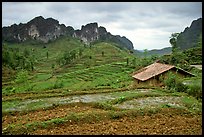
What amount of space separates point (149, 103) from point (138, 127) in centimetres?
398

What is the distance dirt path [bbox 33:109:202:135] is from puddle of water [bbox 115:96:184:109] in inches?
90.4

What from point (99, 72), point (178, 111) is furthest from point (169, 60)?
point (178, 111)

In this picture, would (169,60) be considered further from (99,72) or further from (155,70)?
(155,70)

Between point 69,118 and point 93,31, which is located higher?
point 93,31

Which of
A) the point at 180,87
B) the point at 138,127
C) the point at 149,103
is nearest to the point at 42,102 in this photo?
the point at 149,103

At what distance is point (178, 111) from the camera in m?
7.70

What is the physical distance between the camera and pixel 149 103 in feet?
32.7

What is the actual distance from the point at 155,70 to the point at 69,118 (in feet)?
65.1

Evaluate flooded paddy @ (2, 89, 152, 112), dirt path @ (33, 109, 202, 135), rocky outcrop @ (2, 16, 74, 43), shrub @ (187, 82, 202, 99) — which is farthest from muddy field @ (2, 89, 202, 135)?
rocky outcrop @ (2, 16, 74, 43)

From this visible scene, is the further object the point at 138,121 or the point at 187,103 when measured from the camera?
the point at 187,103

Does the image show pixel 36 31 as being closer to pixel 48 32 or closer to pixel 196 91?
pixel 48 32

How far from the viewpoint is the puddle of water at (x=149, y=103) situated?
9.33m

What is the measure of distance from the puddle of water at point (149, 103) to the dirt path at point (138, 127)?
230 centimetres

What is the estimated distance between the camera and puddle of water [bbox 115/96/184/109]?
367 inches
